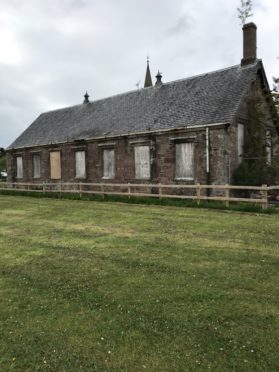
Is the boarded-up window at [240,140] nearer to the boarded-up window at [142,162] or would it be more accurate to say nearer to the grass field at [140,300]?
the boarded-up window at [142,162]

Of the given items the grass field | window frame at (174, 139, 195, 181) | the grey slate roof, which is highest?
the grey slate roof

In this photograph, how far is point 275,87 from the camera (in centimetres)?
1792

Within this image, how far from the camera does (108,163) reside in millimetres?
21406

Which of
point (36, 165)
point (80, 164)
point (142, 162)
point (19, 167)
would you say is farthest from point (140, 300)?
point (19, 167)

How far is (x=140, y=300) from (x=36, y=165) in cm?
2321

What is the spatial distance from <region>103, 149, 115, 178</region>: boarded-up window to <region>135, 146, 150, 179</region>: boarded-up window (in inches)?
79.4

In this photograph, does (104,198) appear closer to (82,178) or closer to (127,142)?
(127,142)

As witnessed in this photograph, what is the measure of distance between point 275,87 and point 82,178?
12.6m

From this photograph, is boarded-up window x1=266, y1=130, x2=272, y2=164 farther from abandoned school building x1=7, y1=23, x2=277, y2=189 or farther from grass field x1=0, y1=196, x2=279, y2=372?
grass field x1=0, y1=196, x2=279, y2=372

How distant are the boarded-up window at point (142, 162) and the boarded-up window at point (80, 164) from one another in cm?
470

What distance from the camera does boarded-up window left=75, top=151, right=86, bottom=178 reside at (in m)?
22.9

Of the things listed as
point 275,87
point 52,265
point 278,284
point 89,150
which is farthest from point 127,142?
point 278,284

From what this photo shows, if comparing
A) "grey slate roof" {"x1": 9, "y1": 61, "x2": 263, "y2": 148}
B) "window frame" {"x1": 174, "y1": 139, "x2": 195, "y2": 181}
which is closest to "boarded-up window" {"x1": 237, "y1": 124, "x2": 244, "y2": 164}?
"grey slate roof" {"x1": 9, "y1": 61, "x2": 263, "y2": 148}

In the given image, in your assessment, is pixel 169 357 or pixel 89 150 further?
pixel 89 150
